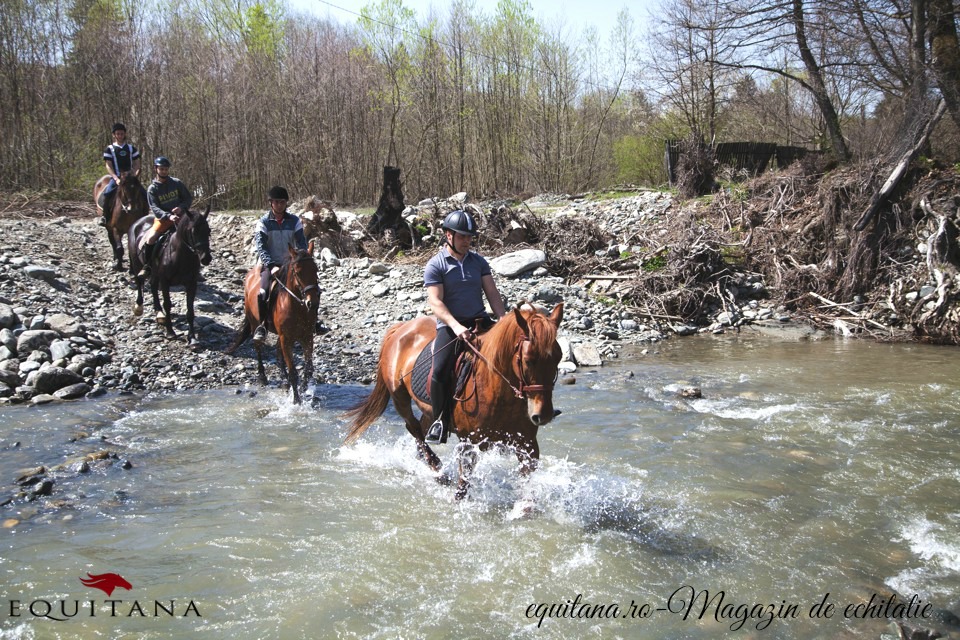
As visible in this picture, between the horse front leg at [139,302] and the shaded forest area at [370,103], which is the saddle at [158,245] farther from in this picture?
the shaded forest area at [370,103]

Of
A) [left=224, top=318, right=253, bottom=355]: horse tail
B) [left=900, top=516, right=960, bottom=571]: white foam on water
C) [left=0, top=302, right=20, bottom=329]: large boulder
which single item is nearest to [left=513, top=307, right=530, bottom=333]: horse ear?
[left=900, top=516, right=960, bottom=571]: white foam on water

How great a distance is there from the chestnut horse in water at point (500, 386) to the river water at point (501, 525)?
395 mm

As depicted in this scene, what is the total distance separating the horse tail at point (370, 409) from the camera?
6.50 meters

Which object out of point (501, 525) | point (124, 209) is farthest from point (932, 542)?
point (124, 209)

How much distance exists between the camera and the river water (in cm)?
400

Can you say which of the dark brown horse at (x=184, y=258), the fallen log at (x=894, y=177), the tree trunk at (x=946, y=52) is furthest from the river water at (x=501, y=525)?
the tree trunk at (x=946, y=52)

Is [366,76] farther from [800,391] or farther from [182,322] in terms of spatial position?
[800,391]

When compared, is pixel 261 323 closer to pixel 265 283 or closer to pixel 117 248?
pixel 265 283

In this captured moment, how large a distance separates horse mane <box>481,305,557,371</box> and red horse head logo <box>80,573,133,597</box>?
286cm

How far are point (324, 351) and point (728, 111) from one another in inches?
892

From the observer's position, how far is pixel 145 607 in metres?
4.02

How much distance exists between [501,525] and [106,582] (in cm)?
277

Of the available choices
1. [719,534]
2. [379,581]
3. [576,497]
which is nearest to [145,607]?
[379,581]

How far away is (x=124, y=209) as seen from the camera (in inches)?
516
